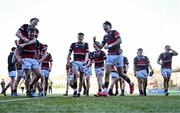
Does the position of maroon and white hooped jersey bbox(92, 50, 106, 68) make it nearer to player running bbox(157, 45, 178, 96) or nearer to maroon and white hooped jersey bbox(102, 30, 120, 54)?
player running bbox(157, 45, 178, 96)

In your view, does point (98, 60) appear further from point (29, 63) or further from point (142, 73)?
point (29, 63)

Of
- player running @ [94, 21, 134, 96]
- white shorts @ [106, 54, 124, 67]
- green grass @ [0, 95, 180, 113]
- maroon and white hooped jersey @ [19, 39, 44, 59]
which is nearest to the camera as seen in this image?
green grass @ [0, 95, 180, 113]

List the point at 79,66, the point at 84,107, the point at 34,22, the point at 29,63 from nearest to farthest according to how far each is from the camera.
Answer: the point at 84,107, the point at 34,22, the point at 29,63, the point at 79,66

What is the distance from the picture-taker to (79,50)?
14.6 m

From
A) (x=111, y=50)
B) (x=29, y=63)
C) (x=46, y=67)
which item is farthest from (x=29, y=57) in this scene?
(x=46, y=67)

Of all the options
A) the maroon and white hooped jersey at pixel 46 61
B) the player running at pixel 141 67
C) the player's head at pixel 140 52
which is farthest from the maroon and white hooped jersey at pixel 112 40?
the maroon and white hooped jersey at pixel 46 61

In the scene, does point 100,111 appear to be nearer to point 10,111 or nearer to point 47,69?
point 10,111

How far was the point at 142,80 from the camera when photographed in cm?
1888

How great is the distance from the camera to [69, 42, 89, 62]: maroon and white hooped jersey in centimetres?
1453

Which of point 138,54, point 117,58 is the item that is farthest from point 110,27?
point 138,54

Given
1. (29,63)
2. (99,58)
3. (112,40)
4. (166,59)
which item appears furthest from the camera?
(166,59)

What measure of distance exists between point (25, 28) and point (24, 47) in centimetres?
58

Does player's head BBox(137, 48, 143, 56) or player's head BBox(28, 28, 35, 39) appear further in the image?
player's head BBox(137, 48, 143, 56)

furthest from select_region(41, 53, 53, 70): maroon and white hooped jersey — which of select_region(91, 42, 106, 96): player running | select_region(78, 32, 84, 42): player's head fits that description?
select_region(78, 32, 84, 42): player's head
